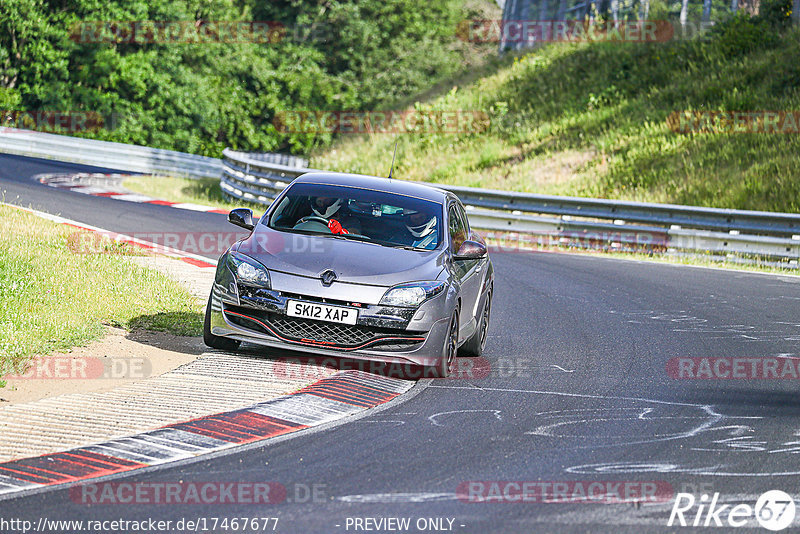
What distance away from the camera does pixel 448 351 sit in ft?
27.6

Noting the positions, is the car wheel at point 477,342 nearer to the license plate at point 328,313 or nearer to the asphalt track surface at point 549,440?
the asphalt track surface at point 549,440

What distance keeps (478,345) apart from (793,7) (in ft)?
89.6

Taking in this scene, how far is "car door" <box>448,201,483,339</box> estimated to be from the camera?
896cm

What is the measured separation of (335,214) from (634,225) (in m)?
12.3

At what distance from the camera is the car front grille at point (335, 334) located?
799 centimetres

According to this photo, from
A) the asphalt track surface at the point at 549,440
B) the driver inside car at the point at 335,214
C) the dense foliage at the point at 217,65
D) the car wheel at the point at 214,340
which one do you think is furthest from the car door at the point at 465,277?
the dense foliage at the point at 217,65

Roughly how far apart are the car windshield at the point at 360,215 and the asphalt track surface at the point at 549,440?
4.51 ft

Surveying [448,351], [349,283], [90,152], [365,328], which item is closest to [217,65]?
[90,152]

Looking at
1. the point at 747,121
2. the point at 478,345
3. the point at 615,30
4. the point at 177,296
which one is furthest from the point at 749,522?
the point at 615,30

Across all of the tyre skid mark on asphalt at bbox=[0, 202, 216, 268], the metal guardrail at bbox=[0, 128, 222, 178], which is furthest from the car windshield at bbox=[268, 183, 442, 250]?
the metal guardrail at bbox=[0, 128, 222, 178]

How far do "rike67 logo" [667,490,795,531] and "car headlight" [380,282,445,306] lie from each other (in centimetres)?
317

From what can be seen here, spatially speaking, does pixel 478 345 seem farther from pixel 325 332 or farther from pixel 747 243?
pixel 747 243

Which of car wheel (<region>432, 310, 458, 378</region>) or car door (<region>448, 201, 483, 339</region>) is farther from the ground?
car door (<region>448, 201, 483, 339</region>)
